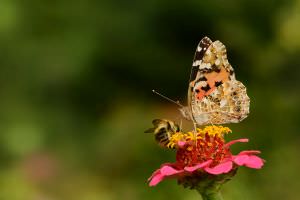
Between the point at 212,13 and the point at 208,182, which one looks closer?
the point at 208,182

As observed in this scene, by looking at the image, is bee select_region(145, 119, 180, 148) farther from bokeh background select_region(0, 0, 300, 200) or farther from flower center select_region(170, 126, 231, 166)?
bokeh background select_region(0, 0, 300, 200)

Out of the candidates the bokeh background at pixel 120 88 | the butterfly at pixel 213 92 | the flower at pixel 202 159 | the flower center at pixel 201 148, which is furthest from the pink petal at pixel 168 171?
the bokeh background at pixel 120 88

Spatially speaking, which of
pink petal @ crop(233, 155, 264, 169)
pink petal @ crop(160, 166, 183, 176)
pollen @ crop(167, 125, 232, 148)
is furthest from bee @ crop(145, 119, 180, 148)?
pink petal @ crop(233, 155, 264, 169)

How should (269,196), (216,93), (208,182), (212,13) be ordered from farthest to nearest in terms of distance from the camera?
(212,13) → (269,196) → (216,93) → (208,182)

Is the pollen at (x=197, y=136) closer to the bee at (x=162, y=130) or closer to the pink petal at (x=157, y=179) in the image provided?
the bee at (x=162, y=130)

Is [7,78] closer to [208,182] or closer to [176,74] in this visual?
[176,74]

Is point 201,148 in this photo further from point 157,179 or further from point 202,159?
point 157,179

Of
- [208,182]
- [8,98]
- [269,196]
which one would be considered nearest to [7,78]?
[8,98]

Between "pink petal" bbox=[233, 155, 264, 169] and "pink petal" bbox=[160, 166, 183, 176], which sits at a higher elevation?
"pink petal" bbox=[233, 155, 264, 169]
